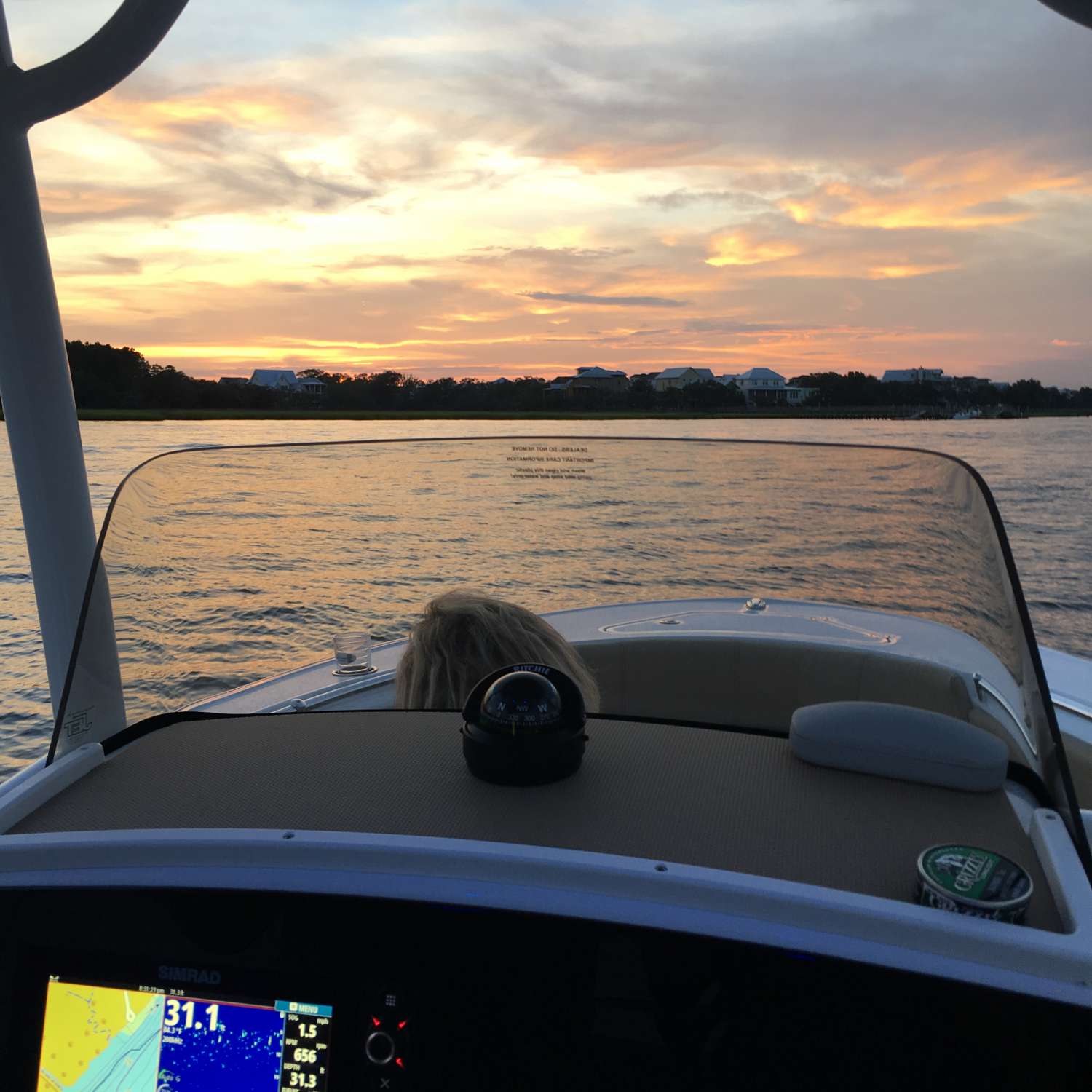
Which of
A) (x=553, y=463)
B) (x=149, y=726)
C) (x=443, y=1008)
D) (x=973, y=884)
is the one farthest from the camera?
(x=553, y=463)

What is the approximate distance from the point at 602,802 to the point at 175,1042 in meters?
0.51

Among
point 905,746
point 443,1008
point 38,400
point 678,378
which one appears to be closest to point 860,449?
point 905,746

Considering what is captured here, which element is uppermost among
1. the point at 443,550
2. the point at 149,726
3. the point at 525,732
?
the point at 443,550

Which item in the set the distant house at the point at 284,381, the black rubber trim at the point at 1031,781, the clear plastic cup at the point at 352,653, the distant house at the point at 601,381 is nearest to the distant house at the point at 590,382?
the distant house at the point at 601,381

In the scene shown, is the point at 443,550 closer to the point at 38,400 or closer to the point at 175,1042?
the point at 175,1042

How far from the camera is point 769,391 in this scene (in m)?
1.80

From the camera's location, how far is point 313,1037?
904 millimetres

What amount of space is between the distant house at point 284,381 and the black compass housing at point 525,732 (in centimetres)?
93

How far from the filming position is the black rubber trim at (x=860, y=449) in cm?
92

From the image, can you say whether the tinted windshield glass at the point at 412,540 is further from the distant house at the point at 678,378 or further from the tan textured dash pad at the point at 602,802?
the distant house at the point at 678,378

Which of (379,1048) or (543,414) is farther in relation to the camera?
(543,414)

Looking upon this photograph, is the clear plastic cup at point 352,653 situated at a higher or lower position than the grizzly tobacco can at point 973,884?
lower

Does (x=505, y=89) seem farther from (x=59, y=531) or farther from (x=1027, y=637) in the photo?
(x=1027, y=637)

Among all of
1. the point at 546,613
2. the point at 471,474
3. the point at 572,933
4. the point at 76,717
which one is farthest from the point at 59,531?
the point at 572,933
